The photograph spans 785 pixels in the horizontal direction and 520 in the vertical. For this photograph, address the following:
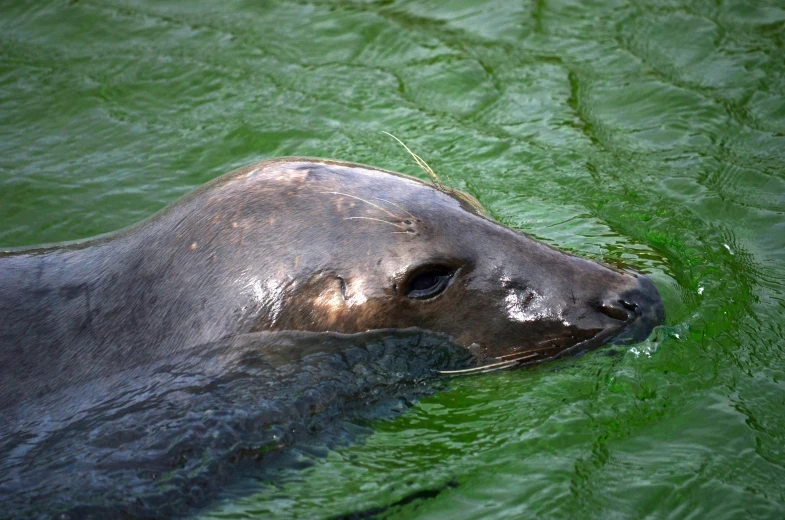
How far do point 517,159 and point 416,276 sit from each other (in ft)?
9.91

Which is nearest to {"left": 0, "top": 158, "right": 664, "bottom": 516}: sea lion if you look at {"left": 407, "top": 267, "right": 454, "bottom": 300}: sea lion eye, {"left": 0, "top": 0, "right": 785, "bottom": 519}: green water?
{"left": 407, "top": 267, "right": 454, "bottom": 300}: sea lion eye

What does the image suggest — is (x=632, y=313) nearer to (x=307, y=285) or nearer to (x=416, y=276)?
(x=416, y=276)

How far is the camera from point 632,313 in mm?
4465

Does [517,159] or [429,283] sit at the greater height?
[429,283]

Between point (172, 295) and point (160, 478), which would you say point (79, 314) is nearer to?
point (172, 295)

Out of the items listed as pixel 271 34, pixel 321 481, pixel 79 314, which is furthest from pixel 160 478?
pixel 271 34

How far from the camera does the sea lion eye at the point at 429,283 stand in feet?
14.2

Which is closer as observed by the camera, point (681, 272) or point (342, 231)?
point (342, 231)

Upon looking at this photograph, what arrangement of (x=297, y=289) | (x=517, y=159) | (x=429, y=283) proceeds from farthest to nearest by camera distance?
1. (x=517, y=159)
2. (x=429, y=283)
3. (x=297, y=289)

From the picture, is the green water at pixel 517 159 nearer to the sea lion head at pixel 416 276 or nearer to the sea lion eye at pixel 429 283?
the sea lion head at pixel 416 276

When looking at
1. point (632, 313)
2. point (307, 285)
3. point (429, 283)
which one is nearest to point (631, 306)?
point (632, 313)

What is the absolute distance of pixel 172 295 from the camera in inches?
167

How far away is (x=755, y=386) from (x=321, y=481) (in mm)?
2180

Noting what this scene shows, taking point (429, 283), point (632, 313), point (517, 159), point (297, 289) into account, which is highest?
point (297, 289)
